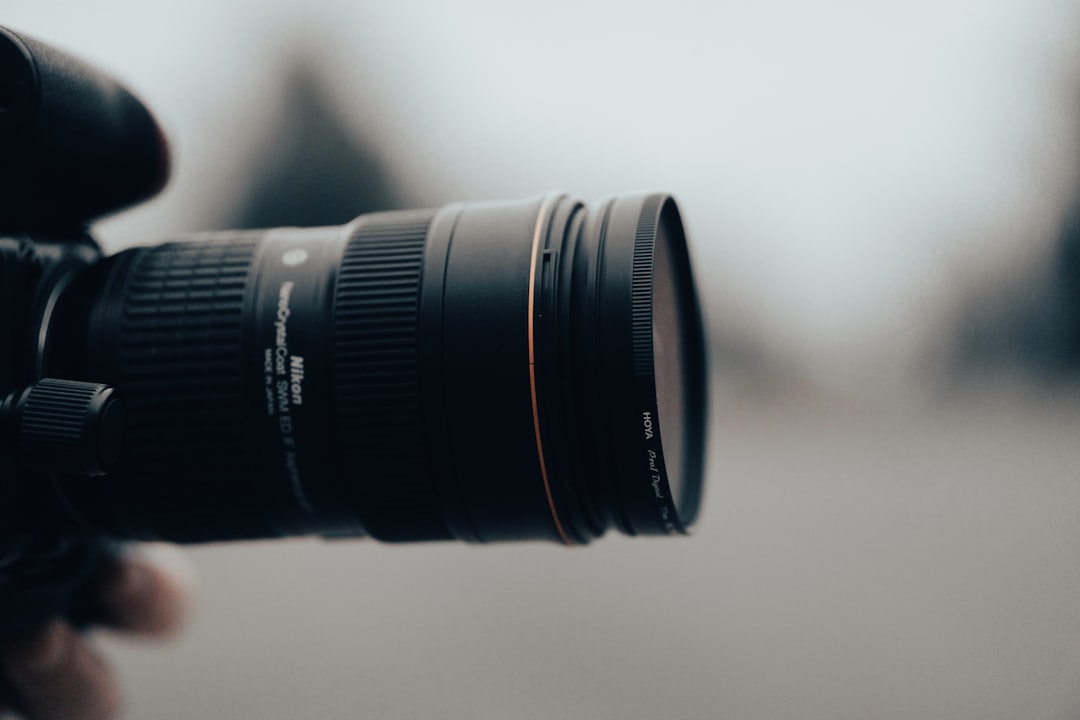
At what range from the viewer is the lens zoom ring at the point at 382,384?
1.69ft

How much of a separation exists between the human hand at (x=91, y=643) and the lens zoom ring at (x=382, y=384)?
0.68 ft

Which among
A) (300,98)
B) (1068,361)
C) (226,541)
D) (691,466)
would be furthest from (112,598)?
(300,98)

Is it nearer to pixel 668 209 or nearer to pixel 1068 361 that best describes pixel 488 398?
pixel 668 209

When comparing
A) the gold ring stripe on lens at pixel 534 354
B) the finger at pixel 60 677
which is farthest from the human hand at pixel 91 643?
the gold ring stripe on lens at pixel 534 354

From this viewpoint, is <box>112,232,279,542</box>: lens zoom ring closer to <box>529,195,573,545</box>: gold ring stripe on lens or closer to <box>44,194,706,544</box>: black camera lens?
<box>44,194,706,544</box>: black camera lens

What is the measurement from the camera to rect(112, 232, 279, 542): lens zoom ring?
1.73ft

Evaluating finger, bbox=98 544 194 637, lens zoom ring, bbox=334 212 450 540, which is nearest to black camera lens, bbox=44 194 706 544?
lens zoom ring, bbox=334 212 450 540

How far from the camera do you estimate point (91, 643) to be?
63 cm

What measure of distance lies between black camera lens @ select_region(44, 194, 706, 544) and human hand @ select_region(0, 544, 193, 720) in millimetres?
98

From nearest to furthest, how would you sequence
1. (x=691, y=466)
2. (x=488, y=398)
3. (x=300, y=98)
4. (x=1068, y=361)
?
(x=488, y=398), (x=691, y=466), (x=1068, y=361), (x=300, y=98)

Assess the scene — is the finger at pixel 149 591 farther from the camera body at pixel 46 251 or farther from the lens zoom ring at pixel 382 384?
the lens zoom ring at pixel 382 384

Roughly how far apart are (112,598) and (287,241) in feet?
0.95

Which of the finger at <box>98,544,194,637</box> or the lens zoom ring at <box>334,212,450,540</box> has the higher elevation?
the lens zoom ring at <box>334,212,450,540</box>

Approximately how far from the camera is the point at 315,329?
0.53m
